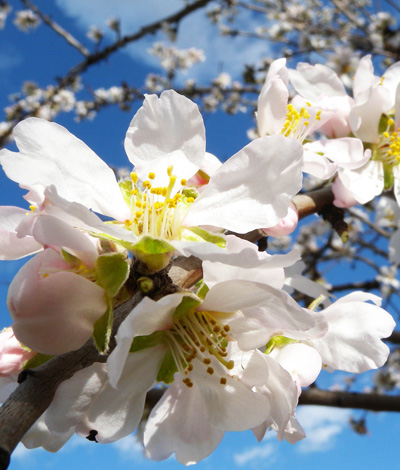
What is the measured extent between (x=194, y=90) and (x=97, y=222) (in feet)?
12.8

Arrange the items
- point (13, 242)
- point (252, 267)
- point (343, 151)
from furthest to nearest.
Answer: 1. point (343, 151)
2. point (13, 242)
3. point (252, 267)

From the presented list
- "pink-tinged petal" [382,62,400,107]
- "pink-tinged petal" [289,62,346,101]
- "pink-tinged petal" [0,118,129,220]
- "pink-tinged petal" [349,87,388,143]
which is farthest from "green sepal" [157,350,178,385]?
"pink-tinged petal" [382,62,400,107]

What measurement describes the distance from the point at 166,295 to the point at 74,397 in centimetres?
18

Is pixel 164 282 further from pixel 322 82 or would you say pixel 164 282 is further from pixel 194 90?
pixel 194 90

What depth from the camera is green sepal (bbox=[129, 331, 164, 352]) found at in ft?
2.31

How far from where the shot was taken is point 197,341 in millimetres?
722

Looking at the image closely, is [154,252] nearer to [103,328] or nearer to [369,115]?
[103,328]

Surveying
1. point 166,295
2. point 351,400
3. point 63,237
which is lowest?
point 351,400

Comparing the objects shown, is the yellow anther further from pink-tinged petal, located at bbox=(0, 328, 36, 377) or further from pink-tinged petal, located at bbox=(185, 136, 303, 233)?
pink-tinged petal, located at bbox=(0, 328, 36, 377)

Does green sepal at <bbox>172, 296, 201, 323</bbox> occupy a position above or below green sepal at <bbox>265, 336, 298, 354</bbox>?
above

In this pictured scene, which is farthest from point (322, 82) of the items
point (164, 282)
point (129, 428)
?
point (129, 428)

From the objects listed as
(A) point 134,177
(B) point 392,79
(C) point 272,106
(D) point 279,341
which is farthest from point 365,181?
(A) point 134,177

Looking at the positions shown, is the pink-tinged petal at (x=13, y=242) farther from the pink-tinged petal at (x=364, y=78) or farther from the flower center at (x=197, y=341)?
the pink-tinged petal at (x=364, y=78)

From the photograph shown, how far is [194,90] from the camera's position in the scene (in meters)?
4.32
